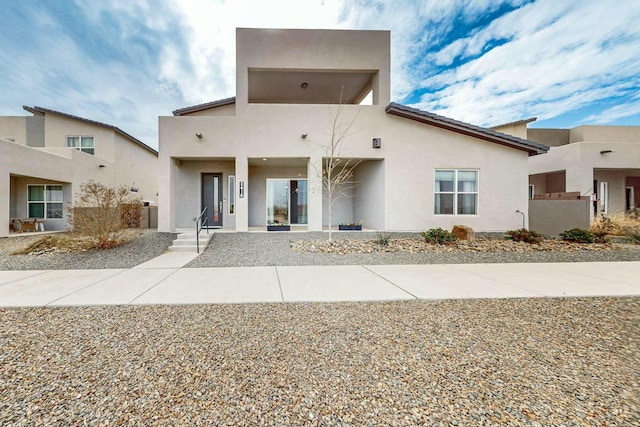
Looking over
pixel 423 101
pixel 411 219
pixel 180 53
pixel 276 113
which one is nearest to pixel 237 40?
pixel 276 113

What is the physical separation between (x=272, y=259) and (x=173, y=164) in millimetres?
6901

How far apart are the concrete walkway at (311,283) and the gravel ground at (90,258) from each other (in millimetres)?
539

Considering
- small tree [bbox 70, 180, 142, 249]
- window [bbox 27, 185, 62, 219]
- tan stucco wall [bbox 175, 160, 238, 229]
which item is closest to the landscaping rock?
tan stucco wall [bbox 175, 160, 238, 229]

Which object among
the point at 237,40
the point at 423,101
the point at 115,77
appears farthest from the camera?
the point at 423,101

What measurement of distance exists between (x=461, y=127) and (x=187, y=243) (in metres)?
11.6

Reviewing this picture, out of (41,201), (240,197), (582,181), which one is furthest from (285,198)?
(582,181)

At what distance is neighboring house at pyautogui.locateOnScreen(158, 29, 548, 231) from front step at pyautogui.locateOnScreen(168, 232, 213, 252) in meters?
1.66

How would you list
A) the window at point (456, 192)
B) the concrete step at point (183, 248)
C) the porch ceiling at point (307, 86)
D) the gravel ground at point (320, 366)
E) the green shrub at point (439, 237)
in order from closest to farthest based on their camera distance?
the gravel ground at point (320, 366) < the concrete step at point (183, 248) < the green shrub at point (439, 237) < the window at point (456, 192) < the porch ceiling at point (307, 86)

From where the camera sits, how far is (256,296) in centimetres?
407

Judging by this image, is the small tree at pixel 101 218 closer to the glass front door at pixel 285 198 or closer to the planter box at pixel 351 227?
the glass front door at pixel 285 198

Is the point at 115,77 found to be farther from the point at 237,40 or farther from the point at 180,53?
Result: the point at 237,40

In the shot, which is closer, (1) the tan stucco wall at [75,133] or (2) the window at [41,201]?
(2) the window at [41,201]

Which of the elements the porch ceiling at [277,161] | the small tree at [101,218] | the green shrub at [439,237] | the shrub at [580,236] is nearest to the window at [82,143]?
the small tree at [101,218]

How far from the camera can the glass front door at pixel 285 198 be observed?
1241 centimetres
